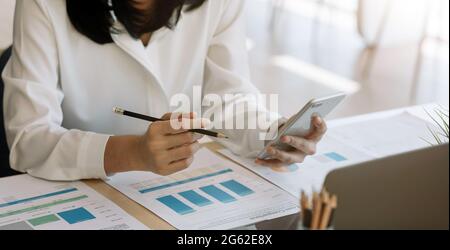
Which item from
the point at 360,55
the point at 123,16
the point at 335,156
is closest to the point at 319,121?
the point at 335,156

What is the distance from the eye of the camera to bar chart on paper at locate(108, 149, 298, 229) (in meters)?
1.45

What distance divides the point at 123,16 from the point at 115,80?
6.1 inches

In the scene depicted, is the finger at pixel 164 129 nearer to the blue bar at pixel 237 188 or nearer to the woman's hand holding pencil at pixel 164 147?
the woman's hand holding pencil at pixel 164 147

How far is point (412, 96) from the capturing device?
Answer: 4262 millimetres

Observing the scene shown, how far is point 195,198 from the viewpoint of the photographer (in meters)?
1.53

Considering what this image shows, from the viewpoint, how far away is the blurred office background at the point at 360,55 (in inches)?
168

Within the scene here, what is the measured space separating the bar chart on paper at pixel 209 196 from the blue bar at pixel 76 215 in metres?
0.11

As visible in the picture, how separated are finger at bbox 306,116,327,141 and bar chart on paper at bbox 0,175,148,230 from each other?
1.44 feet

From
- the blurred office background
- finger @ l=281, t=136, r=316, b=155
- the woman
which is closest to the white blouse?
the woman

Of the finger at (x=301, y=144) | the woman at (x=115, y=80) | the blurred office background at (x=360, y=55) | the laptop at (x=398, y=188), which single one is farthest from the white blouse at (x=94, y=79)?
the blurred office background at (x=360, y=55)

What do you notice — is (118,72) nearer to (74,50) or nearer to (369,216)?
(74,50)

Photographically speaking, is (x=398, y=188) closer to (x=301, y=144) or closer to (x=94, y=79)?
(x=301, y=144)
